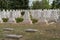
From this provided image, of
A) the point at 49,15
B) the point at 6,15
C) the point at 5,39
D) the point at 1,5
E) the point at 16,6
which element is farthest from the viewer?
the point at 16,6

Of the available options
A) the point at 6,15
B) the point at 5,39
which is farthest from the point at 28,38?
the point at 6,15

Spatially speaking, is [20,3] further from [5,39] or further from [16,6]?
[5,39]

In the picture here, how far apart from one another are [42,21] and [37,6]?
29.1m

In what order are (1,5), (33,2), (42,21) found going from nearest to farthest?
(42,21) → (1,5) → (33,2)

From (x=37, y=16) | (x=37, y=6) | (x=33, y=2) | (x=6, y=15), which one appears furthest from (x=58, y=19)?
(x=33, y=2)

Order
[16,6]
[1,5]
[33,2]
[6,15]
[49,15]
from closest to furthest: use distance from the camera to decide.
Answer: [49,15] < [6,15] < [1,5] < [16,6] < [33,2]

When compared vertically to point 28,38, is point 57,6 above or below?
below

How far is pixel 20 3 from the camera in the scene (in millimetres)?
41062

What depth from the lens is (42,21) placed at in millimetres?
18344

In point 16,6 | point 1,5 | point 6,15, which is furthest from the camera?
point 16,6

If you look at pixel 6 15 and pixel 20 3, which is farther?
pixel 20 3

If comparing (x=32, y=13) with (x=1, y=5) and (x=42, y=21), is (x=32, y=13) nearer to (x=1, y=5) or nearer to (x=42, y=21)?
(x=42, y=21)

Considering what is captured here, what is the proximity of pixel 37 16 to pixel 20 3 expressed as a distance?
1969cm

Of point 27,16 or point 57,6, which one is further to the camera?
point 57,6
